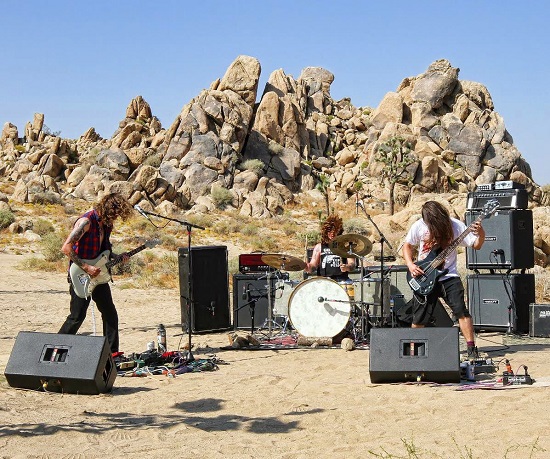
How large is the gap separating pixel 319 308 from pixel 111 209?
10.3 feet

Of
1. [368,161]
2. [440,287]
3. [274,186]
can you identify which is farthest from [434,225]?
[368,161]

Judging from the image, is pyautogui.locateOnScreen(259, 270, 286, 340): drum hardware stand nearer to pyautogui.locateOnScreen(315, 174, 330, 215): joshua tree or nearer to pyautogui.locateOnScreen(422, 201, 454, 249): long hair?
pyautogui.locateOnScreen(422, 201, 454, 249): long hair

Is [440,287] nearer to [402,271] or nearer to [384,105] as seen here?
[402,271]

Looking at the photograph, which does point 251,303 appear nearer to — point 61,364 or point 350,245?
point 350,245

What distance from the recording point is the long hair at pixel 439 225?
7.48 meters

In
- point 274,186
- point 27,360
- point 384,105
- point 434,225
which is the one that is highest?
point 384,105

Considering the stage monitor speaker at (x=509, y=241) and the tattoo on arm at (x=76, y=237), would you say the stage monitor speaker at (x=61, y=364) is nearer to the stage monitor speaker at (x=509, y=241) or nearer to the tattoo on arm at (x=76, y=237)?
the tattoo on arm at (x=76, y=237)

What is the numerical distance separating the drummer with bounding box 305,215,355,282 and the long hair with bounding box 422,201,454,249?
266 centimetres

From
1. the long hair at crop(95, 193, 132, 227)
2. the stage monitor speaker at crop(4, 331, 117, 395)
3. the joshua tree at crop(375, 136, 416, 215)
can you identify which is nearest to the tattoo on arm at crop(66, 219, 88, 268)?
the long hair at crop(95, 193, 132, 227)

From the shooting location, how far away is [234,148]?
48250 millimetres

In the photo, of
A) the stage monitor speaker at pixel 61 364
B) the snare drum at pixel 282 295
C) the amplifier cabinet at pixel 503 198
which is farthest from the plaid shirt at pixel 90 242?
the amplifier cabinet at pixel 503 198

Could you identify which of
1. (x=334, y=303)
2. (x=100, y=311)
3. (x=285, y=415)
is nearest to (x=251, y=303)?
(x=334, y=303)

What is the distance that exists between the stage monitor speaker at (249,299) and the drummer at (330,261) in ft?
3.98

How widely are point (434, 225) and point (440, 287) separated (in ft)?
2.10
